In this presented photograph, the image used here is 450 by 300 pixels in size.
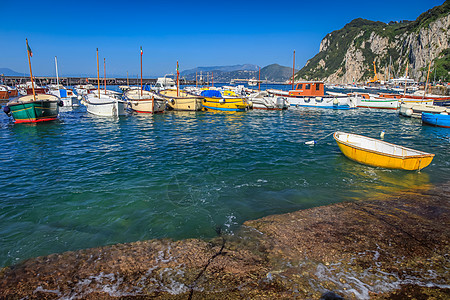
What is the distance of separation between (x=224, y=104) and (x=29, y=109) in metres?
22.9

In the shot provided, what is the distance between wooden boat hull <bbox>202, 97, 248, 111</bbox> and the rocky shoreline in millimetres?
31118

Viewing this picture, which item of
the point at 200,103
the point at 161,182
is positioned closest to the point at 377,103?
the point at 200,103

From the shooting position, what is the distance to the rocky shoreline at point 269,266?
5098 millimetres

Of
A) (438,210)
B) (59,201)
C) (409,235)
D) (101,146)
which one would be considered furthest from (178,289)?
(101,146)

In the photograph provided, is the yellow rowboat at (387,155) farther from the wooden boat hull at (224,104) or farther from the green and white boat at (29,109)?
the green and white boat at (29,109)

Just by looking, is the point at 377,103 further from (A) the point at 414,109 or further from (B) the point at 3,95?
(B) the point at 3,95

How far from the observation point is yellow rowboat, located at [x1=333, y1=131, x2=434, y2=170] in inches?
483

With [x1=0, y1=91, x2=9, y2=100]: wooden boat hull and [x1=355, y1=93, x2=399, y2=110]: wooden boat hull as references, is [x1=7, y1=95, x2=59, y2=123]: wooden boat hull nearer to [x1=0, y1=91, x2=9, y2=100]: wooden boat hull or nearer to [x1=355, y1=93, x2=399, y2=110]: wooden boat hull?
[x1=0, y1=91, x2=9, y2=100]: wooden boat hull

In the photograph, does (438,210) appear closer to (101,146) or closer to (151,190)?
(151,190)

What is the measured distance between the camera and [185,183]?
37.9 feet

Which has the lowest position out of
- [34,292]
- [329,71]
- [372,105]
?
[34,292]

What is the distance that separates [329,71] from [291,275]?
206942mm

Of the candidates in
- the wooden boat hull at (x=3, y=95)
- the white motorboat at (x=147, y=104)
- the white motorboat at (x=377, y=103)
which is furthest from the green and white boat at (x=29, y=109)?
the white motorboat at (x=377, y=103)

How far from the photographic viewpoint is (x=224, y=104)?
3828cm
